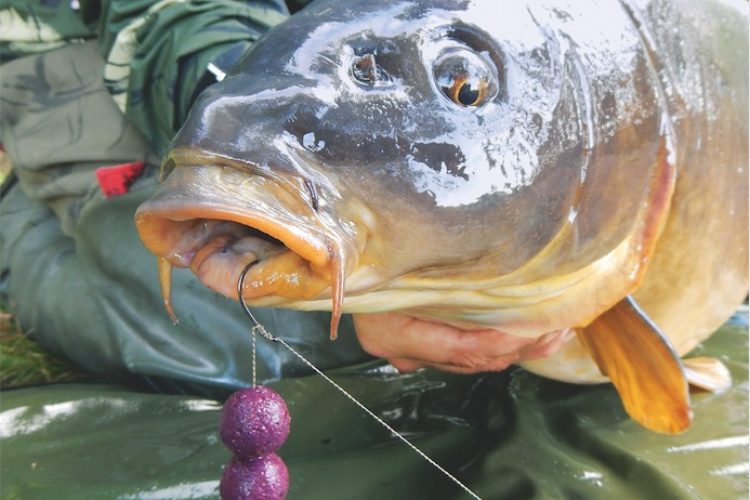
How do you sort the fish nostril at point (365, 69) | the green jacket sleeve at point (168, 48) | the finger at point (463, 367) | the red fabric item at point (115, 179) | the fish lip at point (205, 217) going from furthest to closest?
1. the red fabric item at point (115, 179)
2. the green jacket sleeve at point (168, 48)
3. the finger at point (463, 367)
4. the fish nostril at point (365, 69)
5. the fish lip at point (205, 217)

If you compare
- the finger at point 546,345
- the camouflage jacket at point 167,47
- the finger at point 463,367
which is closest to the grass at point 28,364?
the camouflage jacket at point 167,47

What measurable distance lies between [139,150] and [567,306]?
34.9 inches

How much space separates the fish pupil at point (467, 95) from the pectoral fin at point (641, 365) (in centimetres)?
38

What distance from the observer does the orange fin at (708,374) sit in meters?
1.28

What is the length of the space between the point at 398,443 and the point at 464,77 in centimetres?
53

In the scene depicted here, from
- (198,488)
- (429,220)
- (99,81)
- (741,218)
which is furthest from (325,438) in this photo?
(99,81)

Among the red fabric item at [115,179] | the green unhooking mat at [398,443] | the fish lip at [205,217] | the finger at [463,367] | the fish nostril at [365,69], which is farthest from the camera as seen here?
the red fabric item at [115,179]

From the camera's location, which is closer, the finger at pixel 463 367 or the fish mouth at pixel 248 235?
the fish mouth at pixel 248 235

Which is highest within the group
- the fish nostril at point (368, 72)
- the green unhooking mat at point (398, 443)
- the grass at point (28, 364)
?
the fish nostril at point (368, 72)

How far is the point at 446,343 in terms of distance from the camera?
1.05 meters

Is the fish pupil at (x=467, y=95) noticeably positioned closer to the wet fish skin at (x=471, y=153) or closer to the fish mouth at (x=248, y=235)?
the wet fish skin at (x=471, y=153)

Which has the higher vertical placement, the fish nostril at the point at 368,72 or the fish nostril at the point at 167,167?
the fish nostril at the point at 368,72

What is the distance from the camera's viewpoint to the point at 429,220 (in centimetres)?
73

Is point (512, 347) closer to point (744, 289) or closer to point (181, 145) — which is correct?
point (744, 289)
